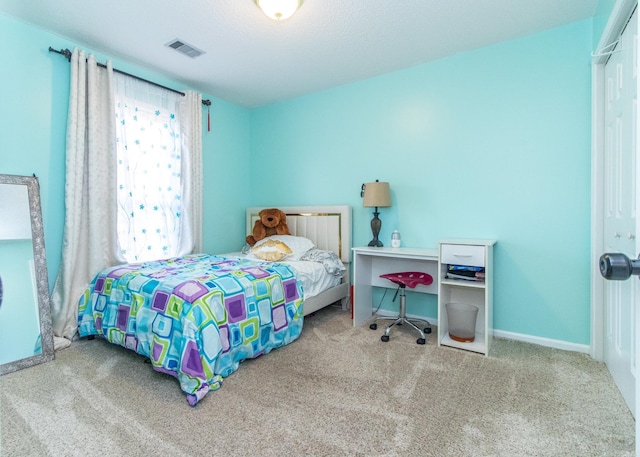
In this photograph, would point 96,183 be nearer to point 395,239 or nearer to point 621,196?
point 395,239

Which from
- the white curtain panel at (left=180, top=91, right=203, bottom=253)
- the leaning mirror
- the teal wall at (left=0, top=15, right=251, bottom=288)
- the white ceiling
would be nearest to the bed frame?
the white curtain panel at (left=180, top=91, right=203, bottom=253)

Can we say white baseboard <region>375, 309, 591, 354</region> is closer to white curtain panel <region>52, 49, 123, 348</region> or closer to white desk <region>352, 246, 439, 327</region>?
white desk <region>352, 246, 439, 327</region>

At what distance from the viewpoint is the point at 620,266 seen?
585mm

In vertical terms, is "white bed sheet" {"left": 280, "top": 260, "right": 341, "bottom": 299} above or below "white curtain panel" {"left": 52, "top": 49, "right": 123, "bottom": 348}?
below

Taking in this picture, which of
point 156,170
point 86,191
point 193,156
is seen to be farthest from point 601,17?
point 86,191

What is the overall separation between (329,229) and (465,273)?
158cm

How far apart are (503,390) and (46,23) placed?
4.14 metres

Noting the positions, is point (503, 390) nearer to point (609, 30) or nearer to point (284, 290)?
point (284, 290)

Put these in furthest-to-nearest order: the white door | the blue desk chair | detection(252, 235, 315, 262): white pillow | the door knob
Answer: detection(252, 235, 315, 262): white pillow < the blue desk chair < the white door < the door knob

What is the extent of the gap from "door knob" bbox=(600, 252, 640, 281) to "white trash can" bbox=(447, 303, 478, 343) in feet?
7.02

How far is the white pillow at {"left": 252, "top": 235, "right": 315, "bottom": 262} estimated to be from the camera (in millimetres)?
3344

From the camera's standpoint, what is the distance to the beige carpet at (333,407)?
1.47 metres

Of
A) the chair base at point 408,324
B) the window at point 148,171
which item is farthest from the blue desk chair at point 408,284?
the window at point 148,171

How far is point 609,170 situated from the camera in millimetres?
2145
